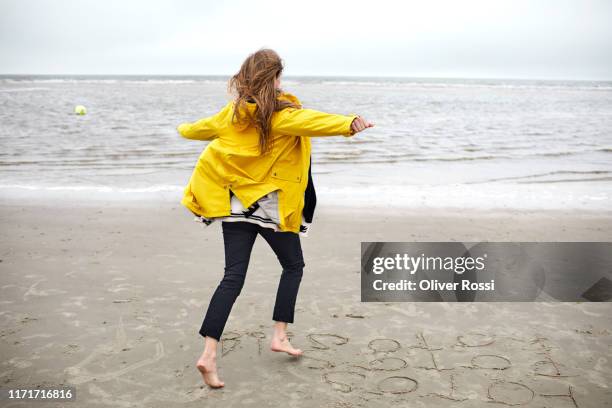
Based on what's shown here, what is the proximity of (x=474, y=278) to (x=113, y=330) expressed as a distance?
2.94 m

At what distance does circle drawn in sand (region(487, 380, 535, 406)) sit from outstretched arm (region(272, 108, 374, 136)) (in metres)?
1.59

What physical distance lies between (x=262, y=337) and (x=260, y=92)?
1.69 meters

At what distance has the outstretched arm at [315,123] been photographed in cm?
295

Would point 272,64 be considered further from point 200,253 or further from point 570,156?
point 570,156

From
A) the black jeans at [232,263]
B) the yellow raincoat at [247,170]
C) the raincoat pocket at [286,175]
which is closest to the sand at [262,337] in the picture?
the black jeans at [232,263]

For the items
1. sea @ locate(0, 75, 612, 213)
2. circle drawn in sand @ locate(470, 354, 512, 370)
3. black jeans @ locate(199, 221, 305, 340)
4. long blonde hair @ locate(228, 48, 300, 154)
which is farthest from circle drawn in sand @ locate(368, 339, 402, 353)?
sea @ locate(0, 75, 612, 213)

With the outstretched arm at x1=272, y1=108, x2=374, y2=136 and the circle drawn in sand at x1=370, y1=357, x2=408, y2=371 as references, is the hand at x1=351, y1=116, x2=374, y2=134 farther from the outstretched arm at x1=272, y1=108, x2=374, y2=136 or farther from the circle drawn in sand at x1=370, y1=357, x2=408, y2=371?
the circle drawn in sand at x1=370, y1=357, x2=408, y2=371

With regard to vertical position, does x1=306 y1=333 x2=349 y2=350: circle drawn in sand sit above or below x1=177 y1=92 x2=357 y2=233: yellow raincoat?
below

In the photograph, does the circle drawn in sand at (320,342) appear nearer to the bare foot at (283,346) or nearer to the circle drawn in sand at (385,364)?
the bare foot at (283,346)

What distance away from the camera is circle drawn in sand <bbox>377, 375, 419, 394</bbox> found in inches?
128

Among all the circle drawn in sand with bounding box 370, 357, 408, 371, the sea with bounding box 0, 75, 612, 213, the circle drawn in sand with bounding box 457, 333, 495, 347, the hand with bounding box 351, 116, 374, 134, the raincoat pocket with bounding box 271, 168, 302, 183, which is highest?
the hand with bounding box 351, 116, 374, 134

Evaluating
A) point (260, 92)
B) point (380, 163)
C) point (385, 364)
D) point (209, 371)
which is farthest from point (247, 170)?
point (380, 163)

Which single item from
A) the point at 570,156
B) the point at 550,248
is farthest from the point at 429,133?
the point at 550,248

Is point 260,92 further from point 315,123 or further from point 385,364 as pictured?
point 385,364
